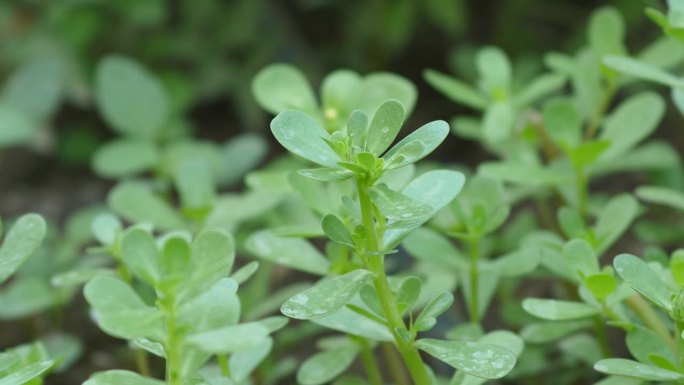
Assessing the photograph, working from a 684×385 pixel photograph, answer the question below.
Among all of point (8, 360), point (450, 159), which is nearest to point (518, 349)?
point (8, 360)

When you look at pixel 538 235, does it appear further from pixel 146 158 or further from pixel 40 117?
pixel 40 117

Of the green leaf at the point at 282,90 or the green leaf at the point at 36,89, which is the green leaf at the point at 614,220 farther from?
the green leaf at the point at 36,89

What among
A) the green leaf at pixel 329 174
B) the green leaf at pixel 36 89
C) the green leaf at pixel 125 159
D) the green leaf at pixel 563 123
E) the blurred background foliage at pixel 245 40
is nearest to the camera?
the green leaf at pixel 329 174

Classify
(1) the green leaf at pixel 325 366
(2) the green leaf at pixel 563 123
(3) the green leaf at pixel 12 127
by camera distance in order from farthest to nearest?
1. (3) the green leaf at pixel 12 127
2. (2) the green leaf at pixel 563 123
3. (1) the green leaf at pixel 325 366

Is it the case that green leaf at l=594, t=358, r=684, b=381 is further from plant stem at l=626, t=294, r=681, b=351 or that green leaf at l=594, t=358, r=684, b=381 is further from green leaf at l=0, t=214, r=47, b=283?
green leaf at l=0, t=214, r=47, b=283

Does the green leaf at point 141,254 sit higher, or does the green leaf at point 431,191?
the green leaf at point 141,254

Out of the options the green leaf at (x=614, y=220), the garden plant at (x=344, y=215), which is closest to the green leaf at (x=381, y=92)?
the garden plant at (x=344, y=215)

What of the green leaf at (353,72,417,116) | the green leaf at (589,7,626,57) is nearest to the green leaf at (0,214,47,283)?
the green leaf at (353,72,417,116)
